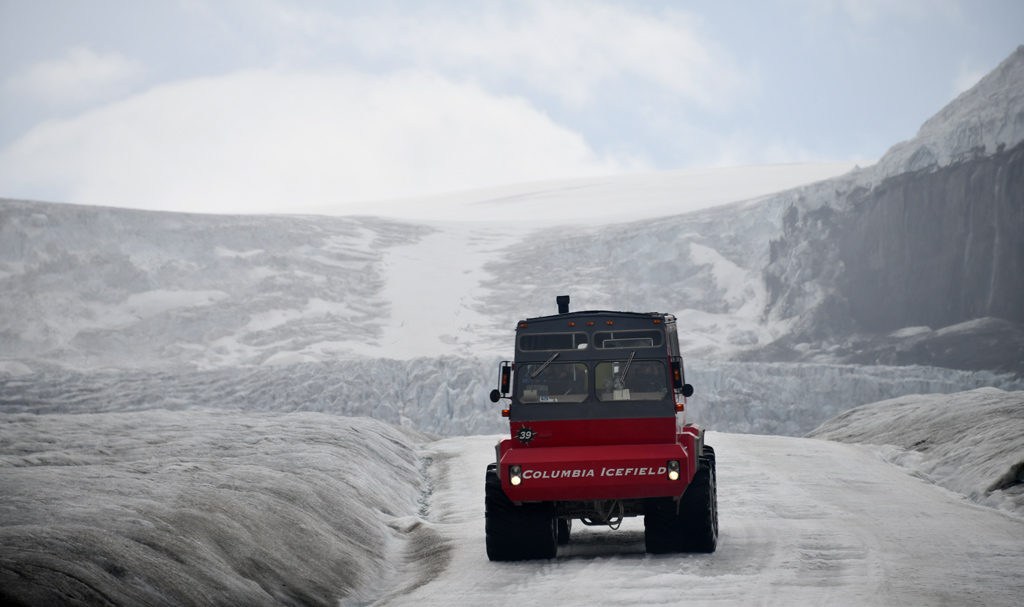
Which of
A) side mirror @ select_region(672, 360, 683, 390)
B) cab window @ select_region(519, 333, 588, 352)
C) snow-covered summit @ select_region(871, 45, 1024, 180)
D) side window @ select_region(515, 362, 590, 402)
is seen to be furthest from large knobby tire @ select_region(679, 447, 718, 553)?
snow-covered summit @ select_region(871, 45, 1024, 180)

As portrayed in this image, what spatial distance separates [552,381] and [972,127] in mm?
47150

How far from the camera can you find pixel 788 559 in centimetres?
998

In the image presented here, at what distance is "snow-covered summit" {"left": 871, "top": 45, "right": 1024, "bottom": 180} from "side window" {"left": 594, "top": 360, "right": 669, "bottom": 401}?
46.5 m

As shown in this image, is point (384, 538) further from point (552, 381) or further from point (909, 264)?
point (909, 264)

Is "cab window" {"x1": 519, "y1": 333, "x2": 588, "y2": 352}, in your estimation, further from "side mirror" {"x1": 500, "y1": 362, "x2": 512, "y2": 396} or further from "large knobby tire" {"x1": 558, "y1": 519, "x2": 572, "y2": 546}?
"large knobby tire" {"x1": 558, "y1": 519, "x2": 572, "y2": 546}

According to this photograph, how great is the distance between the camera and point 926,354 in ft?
161

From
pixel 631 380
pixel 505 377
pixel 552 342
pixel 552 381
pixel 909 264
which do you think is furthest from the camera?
pixel 909 264

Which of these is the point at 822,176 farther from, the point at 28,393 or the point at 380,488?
the point at 380,488

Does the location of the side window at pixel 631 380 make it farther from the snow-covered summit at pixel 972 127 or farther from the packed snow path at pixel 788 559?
the snow-covered summit at pixel 972 127

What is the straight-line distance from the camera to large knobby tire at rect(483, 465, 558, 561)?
10.5 meters

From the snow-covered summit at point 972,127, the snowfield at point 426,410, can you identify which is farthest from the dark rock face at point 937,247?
the snowfield at point 426,410

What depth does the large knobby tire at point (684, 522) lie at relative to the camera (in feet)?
33.9

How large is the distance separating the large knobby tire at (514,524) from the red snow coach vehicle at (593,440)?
1 centimetres

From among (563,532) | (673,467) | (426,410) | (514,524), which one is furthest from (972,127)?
(514,524)
